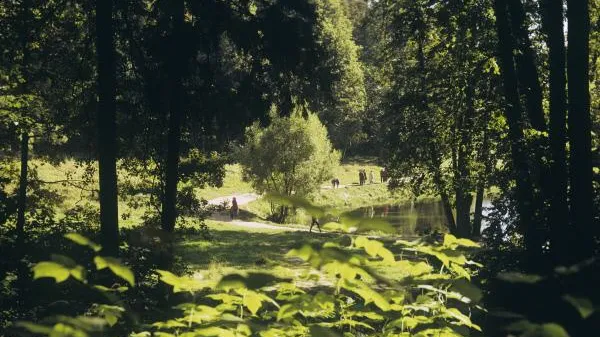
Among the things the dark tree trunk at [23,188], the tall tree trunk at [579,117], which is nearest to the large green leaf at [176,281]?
the tall tree trunk at [579,117]

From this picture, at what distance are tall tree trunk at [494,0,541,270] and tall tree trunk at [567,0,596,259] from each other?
1.74ft

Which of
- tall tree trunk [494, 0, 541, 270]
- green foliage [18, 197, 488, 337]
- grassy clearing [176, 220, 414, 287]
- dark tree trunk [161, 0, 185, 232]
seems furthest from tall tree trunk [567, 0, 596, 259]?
dark tree trunk [161, 0, 185, 232]

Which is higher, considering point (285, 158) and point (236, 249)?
point (285, 158)

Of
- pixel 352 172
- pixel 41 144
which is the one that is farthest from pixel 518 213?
pixel 352 172

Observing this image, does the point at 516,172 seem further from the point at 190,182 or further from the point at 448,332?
the point at 190,182

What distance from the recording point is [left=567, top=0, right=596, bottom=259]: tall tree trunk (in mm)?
6844

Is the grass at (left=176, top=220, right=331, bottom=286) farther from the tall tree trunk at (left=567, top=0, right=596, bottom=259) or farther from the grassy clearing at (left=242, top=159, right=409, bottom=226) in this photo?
the grassy clearing at (left=242, top=159, right=409, bottom=226)

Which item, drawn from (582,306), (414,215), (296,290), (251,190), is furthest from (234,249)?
(251,190)

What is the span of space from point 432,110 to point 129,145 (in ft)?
22.7

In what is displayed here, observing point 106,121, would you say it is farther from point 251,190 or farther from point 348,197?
point 348,197

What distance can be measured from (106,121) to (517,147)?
6118 millimetres

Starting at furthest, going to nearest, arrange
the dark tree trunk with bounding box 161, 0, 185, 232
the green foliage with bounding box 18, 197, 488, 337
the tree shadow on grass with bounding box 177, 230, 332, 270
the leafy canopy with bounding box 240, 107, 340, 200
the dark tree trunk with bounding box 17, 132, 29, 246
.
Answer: the leafy canopy with bounding box 240, 107, 340, 200 < the tree shadow on grass with bounding box 177, 230, 332, 270 < the dark tree trunk with bounding box 17, 132, 29, 246 < the dark tree trunk with bounding box 161, 0, 185, 232 < the green foliage with bounding box 18, 197, 488, 337

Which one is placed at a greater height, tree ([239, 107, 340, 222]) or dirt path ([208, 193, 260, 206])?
tree ([239, 107, 340, 222])

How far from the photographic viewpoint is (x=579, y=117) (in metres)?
7.10
